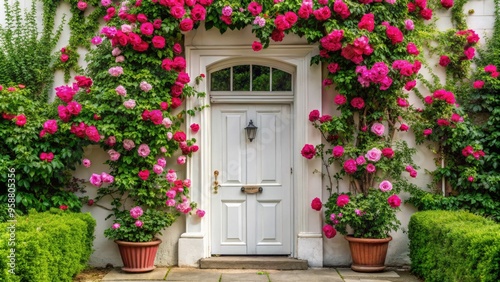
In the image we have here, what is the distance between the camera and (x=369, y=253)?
8.91 metres

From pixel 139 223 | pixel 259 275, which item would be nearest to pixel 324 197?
pixel 259 275

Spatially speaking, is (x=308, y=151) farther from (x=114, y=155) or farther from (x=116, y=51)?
(x=116, y=51)

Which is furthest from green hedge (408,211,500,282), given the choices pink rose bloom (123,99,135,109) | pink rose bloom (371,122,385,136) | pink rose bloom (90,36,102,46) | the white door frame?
pink rose bloom (90,36,102,46)

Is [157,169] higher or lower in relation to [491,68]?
lower

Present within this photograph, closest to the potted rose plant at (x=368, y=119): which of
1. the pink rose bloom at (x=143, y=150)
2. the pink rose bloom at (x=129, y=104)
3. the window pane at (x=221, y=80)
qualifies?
the window pane at (x=221, y=80)

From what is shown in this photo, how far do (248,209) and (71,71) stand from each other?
3136 mm

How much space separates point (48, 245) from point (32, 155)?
2.06 meters

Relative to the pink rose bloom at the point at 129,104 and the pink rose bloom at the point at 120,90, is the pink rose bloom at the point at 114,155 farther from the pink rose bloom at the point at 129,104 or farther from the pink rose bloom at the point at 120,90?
the pink rose bloom at the point at 120,90

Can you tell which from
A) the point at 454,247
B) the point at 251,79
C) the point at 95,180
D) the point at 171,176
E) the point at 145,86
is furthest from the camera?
the point at 251,79

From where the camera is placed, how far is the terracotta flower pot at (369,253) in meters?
8.87

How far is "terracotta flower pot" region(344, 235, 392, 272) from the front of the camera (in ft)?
29.1

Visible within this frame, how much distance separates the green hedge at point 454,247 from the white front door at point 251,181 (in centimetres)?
186

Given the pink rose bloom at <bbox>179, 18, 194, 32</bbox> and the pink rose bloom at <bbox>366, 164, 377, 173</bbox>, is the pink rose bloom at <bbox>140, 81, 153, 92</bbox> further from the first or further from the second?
the pink rose bloom at <bbox>366, 164, 377, 173</bbox>

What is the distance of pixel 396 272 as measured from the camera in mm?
9023
